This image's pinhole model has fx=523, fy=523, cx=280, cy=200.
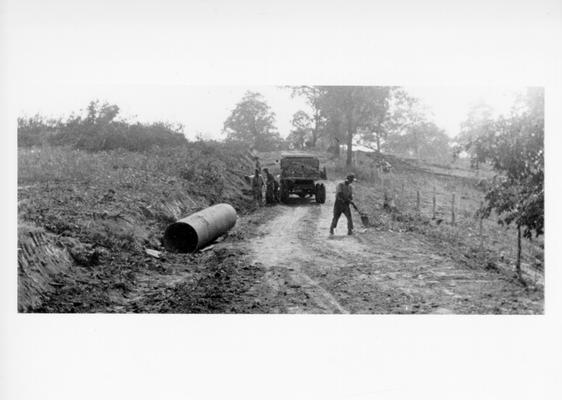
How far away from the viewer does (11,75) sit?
616 cm

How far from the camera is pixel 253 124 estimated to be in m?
6.62

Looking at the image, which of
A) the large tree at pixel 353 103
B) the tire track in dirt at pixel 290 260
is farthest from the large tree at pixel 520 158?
the tire track in dirt at pixel 290 260

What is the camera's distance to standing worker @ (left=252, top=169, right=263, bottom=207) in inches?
299

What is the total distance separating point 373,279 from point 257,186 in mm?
2377

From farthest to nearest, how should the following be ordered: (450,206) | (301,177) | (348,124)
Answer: (301,177)
(348,124)
(450,206)

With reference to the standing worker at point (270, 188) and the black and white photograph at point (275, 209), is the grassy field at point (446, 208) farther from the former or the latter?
the standing worker at point (270, 188)

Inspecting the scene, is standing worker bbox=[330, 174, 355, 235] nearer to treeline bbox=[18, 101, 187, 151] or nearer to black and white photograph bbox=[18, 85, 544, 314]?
black and white photograph bbox=[18, 85, 544, 314]

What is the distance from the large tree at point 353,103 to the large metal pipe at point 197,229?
1.89m

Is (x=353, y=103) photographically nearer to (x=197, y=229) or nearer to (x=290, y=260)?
(x=290, y=260)

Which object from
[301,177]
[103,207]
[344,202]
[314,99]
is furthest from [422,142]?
[103,207]

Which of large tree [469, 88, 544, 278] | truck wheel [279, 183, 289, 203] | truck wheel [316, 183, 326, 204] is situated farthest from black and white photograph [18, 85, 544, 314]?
truck wheel [279, 183, 289, 203]

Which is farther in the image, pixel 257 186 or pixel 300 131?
pixel 257 186

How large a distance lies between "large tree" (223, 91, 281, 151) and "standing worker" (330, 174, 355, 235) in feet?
3.72
